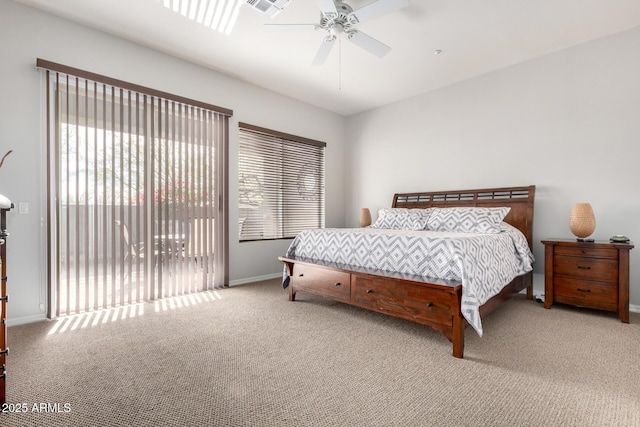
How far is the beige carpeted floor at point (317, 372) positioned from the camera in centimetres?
150

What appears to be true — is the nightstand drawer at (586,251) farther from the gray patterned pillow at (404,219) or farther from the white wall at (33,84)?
the white wall at (33,84)

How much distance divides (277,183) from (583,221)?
3907 millimetres

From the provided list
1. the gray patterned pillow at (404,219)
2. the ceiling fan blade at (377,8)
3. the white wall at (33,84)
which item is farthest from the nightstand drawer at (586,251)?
the white wall at (33,84)

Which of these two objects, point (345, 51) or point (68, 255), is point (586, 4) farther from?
point (68, 255)

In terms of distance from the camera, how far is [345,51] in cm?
357

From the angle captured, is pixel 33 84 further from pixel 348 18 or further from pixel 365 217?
pixel 365 217

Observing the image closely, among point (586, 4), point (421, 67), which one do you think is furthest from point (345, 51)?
point (586, 4)

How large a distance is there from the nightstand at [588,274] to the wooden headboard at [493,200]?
537 mm

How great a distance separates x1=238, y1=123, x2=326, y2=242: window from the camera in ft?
14.8

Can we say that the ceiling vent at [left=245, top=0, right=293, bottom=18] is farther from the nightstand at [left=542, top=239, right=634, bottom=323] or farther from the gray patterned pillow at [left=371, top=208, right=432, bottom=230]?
the nightstand at [left=542, top=239, right=634, bottom=323]

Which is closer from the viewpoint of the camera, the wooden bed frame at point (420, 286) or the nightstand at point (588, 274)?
the wooden bed frame at point (420, 286)

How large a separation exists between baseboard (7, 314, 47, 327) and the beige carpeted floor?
0.13 meters

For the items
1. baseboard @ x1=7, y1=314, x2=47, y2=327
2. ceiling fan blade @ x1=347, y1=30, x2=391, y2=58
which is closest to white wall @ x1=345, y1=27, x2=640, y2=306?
ceiling fan blade @ x1=347, y1=30, x2=391, y2=58

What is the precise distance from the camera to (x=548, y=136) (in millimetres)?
3658
